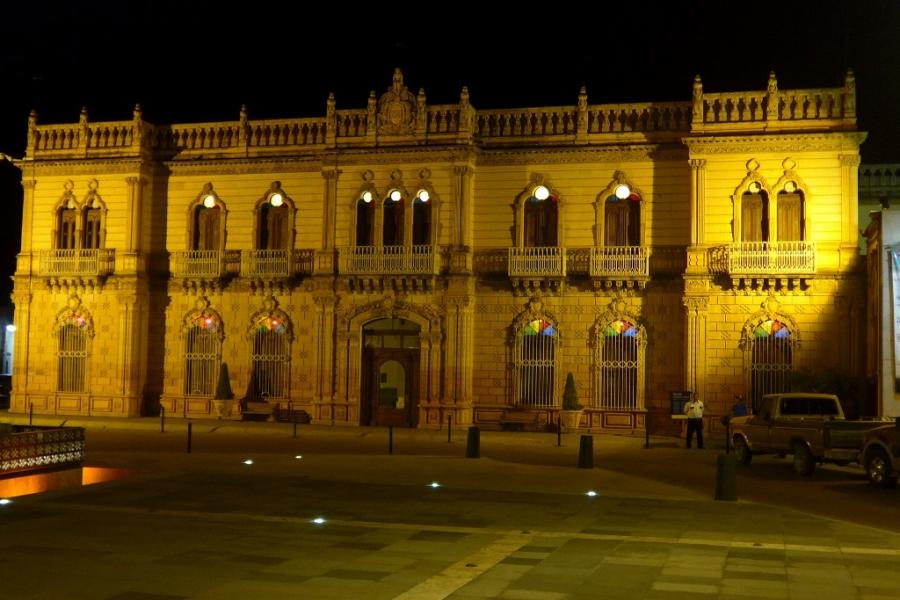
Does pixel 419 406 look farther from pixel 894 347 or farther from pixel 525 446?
pixel 894 347

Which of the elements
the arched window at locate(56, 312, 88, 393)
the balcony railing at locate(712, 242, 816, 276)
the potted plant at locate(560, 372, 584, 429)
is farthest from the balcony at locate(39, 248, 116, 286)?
the balcony railing at locate(712, 242, 816, 276)

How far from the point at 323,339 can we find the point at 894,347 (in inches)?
725

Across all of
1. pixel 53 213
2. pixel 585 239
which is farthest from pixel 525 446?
pixel 53 213

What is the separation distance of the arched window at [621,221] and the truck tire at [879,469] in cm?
1440

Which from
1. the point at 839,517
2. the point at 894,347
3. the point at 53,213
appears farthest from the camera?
the point at 53,213

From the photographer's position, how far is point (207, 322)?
36.5 meters

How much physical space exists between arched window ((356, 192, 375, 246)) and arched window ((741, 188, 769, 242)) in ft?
41.5

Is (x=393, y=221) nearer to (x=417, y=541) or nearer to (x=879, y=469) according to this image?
(x=879, y=469)

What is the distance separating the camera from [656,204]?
33.0 metres

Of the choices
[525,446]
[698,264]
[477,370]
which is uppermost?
[698,264]

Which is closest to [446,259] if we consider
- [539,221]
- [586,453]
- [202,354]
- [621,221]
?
[539,221]

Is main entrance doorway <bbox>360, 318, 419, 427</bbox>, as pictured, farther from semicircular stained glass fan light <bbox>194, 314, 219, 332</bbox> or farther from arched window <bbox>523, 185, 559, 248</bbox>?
semicircular stained glass fan light <bbox>194, 314, 219, 332</bbox>

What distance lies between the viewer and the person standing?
1113 inches

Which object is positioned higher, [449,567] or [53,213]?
[53,213]
